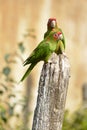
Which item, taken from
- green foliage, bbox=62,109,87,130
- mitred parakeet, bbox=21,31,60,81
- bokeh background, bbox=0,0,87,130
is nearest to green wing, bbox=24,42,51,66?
mitred parakeet, bbox=21,31,60,81

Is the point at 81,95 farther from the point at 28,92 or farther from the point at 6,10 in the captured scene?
the point at 6,10

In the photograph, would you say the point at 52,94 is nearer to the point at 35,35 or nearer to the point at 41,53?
the point at 41,53

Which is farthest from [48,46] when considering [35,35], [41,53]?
[35,35]

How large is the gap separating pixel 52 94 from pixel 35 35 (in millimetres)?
5734

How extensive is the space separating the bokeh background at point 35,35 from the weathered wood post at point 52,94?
5058mm

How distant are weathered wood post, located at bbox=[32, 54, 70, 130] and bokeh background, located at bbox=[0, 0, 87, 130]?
16.6ft

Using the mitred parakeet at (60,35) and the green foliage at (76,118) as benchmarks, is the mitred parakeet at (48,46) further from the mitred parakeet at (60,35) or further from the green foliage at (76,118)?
the green foliage at (76,118)

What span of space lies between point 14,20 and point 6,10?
0.62 feet

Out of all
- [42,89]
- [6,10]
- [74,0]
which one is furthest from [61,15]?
[42,89]

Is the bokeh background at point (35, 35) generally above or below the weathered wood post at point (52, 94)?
above

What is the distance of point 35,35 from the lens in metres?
10.3

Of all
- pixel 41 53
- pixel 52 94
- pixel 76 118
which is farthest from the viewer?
pixel 76 118

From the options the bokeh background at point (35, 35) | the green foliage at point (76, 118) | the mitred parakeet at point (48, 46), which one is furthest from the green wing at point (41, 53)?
the bokeh background at point (35, 35)

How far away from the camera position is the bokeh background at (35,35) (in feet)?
33.7
